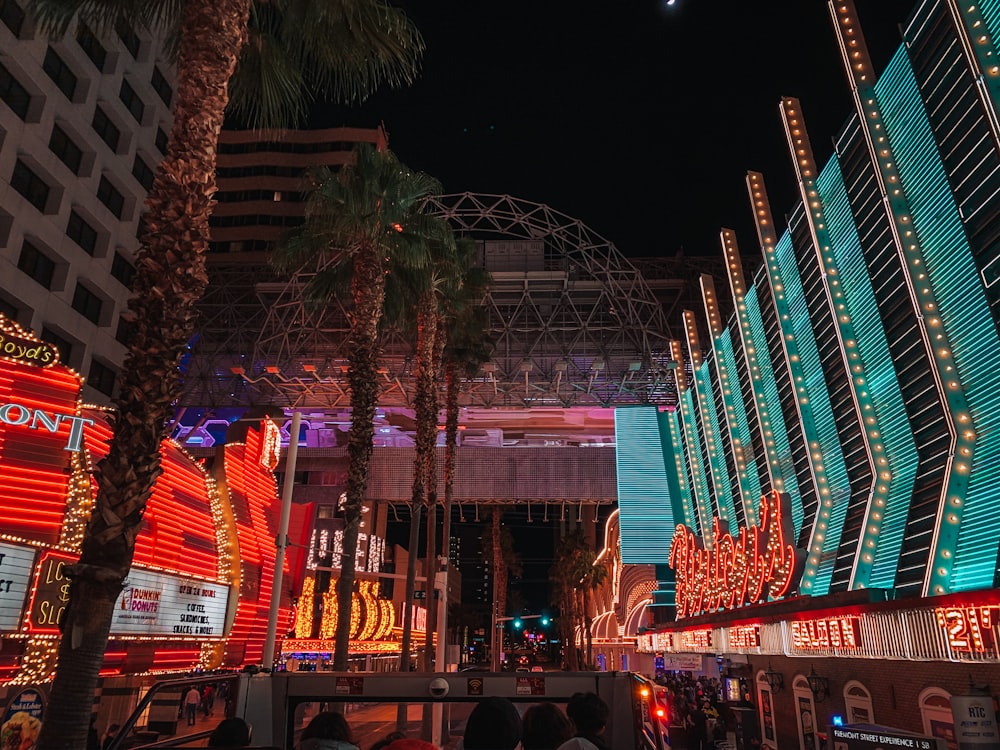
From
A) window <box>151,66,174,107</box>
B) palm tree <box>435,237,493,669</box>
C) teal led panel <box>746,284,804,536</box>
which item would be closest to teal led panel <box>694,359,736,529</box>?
teal led panel <box>746,284,804,536</box>

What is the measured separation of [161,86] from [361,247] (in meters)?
31.5

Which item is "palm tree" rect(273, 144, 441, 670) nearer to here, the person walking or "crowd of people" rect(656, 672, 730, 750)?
the person walking

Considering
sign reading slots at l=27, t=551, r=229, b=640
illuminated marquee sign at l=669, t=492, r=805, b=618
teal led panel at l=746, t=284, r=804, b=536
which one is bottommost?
sign reading slots at l=27, t=551, r=229, b=640

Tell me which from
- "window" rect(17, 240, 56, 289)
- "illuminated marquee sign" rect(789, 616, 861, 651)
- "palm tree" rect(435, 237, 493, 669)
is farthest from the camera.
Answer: "window" rect(17, 240, 56, 289)

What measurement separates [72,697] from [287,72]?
10451 mm

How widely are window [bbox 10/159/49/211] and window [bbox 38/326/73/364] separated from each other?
5.48 m

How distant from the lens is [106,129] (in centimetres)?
3741

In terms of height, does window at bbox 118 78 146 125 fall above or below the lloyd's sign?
above

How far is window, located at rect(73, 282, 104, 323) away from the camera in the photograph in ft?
116

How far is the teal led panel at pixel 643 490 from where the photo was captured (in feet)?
114

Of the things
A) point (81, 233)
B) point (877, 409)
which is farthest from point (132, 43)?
point (877, 409)

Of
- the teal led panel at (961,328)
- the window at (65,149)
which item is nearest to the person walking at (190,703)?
the teal led panel at (961,328)

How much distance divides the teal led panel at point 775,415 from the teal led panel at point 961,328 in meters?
8.17

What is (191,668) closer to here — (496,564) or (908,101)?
(908,101)
